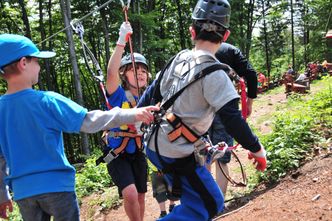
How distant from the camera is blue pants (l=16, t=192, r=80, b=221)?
2.51 m

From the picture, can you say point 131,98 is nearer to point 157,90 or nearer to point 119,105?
point 119,105

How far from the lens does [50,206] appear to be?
2.52m

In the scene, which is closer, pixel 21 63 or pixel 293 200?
pixel 21 63

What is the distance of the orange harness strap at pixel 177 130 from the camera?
2.63 m

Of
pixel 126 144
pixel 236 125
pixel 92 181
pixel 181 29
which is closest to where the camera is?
pixel 236 125

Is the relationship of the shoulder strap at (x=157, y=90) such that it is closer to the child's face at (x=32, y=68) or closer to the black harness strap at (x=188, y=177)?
the black harness strap at (x=188, y=177)

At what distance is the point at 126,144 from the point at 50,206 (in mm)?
1408

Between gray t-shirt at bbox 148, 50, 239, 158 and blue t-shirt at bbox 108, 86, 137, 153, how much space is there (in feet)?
3.72

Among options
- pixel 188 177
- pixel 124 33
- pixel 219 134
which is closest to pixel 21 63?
pixel 124 33

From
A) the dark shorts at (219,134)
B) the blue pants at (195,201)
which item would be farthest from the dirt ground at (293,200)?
the blue pants at (195,201)

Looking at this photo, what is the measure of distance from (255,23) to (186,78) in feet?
126

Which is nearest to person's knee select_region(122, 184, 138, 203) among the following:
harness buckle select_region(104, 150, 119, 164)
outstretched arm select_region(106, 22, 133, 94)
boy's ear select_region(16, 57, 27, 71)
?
harness buckle select_region(104, 150, 119, 164)

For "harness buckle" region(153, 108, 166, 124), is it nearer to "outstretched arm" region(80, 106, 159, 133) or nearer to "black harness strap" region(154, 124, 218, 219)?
"black harness strap" region(154, 124, 218, 219)

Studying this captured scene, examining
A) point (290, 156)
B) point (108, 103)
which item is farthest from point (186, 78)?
point (290, 156)
